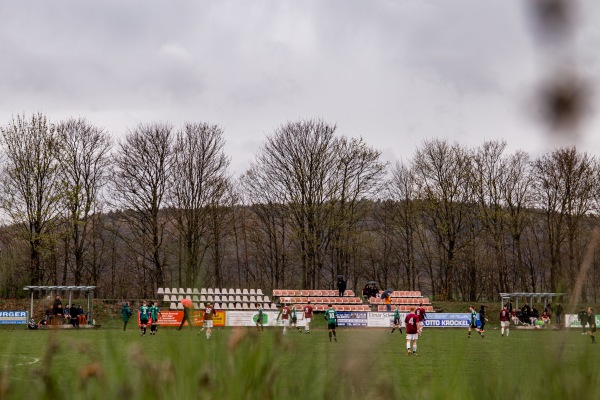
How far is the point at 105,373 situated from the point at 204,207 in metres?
59.6

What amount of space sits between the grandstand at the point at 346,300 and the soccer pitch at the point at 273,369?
48725mm

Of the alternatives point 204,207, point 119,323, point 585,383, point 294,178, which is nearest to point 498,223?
point 294,178

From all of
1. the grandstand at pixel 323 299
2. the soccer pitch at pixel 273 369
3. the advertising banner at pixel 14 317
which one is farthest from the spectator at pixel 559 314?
the grandstand at pixel 323 299

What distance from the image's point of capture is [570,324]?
7.81 ft

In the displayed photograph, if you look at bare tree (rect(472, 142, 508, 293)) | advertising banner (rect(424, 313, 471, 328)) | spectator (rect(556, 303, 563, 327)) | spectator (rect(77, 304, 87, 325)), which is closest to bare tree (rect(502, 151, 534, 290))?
bare tree (rect(472, 142, 508, 293))

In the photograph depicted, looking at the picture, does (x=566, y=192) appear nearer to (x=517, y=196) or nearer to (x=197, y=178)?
(x=517, y=196)

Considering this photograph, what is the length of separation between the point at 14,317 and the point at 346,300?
905 inches

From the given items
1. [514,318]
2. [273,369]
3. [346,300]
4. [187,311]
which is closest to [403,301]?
[346,300]

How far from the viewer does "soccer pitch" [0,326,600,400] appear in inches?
89.1

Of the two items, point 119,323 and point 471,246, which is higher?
point 471,246

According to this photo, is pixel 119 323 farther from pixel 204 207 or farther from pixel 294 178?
pixel 294 178

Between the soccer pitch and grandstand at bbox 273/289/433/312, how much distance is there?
48.7 metres

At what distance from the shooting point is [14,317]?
4419 centimetres

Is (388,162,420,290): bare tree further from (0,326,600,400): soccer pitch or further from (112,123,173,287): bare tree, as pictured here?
(0,326,600,400): soccer pitch
